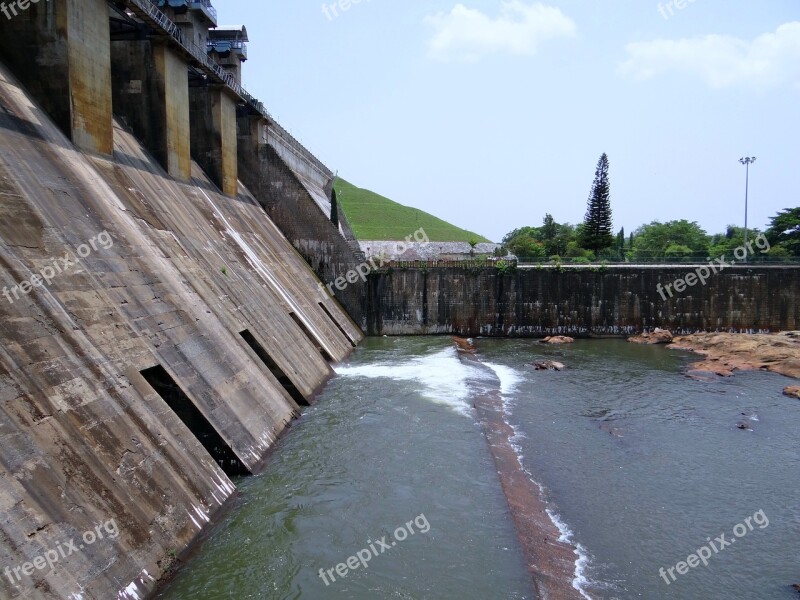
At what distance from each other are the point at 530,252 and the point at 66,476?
58.8m

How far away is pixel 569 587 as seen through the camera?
8.80 metres

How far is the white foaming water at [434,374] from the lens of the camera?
18.9m

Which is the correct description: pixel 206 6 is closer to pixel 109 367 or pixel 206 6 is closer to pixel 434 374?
pixel 434 374

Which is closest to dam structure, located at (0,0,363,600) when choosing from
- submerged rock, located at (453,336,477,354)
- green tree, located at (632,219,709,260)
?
submerged rock, located at (453,336,477,354)

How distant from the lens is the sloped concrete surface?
663cm

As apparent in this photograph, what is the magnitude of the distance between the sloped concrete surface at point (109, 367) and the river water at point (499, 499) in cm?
113

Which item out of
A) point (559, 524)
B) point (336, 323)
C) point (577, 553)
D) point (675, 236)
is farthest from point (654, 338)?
point (675, 236)

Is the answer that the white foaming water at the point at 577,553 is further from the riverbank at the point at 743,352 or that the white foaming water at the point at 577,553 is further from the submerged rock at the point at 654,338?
the submerged rock at the point at 654,338

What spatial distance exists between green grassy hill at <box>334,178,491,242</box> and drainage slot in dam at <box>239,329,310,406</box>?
65961mm

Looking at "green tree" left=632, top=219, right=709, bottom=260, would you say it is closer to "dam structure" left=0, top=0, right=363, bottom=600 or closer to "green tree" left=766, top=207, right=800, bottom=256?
"green tree" left=766, top=207, right=800, bottom=256

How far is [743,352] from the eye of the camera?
28734mm

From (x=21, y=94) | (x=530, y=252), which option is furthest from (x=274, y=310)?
(x=530, y=252)

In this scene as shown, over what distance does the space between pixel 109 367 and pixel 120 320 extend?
1509 mm

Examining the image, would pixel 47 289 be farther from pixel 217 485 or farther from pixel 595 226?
pixel 595 226
